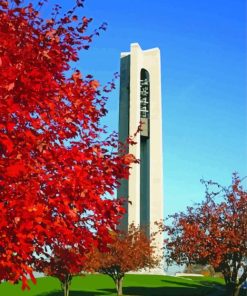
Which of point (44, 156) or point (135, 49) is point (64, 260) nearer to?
point (44, 156)

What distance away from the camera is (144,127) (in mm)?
91500

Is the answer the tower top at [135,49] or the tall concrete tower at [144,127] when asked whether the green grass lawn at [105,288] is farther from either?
the tower top at [135,49]

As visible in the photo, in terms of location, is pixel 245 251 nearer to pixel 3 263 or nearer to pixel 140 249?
pixel 3 263

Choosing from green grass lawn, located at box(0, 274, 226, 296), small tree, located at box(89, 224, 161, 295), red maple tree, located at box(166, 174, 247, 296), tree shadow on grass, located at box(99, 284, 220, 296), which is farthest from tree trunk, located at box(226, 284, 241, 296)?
tree shadow on grass, located at box(99, 284, 220, 296)

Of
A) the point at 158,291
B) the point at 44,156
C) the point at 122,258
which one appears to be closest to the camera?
the point at 44,156

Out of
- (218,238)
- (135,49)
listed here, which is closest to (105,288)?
(218,238)

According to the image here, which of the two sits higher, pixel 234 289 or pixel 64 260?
pixel 64 260

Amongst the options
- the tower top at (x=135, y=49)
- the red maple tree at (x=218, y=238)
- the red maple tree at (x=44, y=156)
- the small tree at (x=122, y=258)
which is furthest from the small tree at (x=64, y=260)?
the tower top at (x=135, y=49)

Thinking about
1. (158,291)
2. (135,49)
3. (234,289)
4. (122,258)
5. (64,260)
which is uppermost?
(135,49)

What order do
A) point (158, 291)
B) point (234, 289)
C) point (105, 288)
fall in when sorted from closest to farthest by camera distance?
point (234, 289), point (158, 291), point (105, 288)

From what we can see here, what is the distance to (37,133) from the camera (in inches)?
395

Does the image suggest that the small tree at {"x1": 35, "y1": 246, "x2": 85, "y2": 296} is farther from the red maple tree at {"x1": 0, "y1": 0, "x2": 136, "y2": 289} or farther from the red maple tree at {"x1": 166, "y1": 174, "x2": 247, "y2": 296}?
the red maple tree at {"x1": 166, "y1": 174, "x2": 247, "y2": 296}

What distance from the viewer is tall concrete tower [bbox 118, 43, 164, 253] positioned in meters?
83.9

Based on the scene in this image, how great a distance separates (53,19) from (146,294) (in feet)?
148
